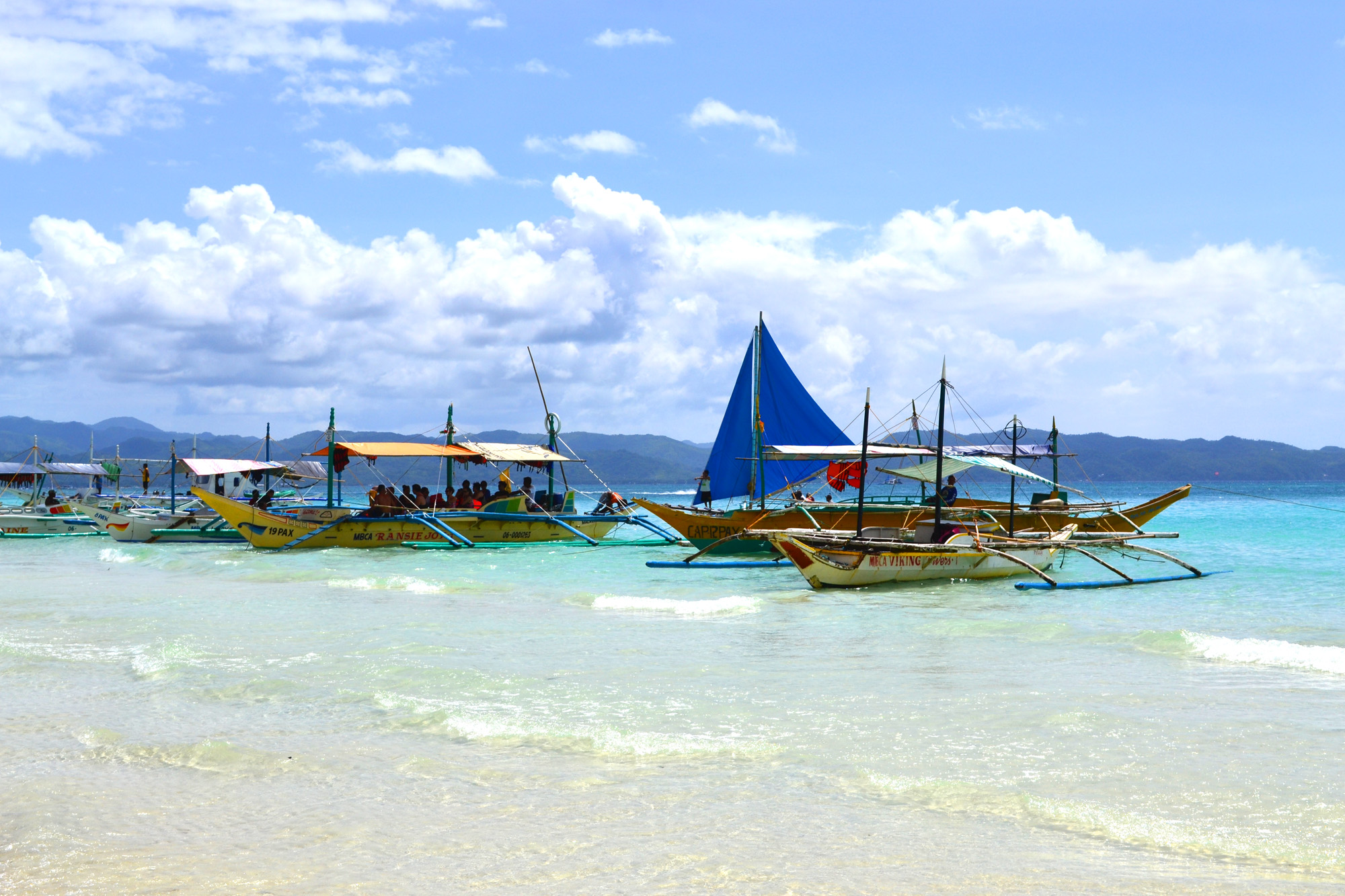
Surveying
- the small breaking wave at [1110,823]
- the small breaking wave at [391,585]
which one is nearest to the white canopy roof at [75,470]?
the small breaking wave at [391,585]

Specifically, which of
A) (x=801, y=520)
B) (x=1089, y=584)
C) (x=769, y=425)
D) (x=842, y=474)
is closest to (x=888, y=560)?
(x=1089, y=584)

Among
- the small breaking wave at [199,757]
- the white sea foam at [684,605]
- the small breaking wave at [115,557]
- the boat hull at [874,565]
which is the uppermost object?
the boat hull at [874,565]

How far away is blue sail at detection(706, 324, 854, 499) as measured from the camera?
35875 millimetres

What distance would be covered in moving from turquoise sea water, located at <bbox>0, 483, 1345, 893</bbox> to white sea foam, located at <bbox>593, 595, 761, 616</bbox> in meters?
0.16

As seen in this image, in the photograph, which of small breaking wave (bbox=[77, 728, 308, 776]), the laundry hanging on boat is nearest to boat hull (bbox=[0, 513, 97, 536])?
the laundry hanging on boat

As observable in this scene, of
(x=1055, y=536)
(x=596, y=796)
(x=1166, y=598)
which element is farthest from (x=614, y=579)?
(x=596, y=796)

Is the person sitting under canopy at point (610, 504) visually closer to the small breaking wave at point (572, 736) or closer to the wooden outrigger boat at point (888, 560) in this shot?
the wooden outrigger boat at point (888, 560)

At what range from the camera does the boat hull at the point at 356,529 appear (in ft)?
104

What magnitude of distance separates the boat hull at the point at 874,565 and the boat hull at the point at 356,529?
13073 mm

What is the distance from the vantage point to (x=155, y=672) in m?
12.3

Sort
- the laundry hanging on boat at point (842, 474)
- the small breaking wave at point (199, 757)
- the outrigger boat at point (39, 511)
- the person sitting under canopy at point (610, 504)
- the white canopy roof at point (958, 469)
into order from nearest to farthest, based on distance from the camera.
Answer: the small breaking wave at point (199, 757) → the white canopy roof at point (958, 469) → the laundry hanging on boat at point (842, 474) → the person sitting under canopy at point (610, 504) → the outrigger boat at point (39, 511)

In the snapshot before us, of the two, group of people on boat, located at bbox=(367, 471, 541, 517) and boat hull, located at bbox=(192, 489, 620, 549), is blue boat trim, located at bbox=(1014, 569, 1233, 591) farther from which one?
group of people on boat, located at bbox=(367, 471, 541, 517)

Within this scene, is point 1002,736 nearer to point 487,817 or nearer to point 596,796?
point 596,796

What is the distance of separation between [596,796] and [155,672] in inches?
288
